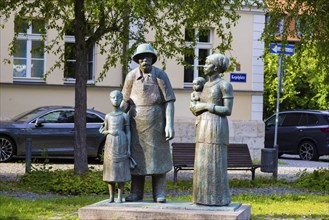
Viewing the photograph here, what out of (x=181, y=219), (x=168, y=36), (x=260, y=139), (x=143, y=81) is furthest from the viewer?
(x=260, y=139)

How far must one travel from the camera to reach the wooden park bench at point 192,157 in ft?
59.5

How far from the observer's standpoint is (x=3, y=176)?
61.4ft

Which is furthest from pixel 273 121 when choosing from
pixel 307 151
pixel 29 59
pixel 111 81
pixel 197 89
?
pixel 197 89

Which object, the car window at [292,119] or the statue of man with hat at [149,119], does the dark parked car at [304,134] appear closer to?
the car window at [292,119]

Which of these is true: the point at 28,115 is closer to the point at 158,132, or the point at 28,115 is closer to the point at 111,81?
the point at 111,81

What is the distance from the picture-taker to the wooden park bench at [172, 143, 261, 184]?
18141 millimetres

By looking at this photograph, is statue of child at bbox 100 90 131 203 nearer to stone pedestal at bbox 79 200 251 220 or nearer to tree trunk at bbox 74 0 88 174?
stone pedestal at bbox 79 200 251 220

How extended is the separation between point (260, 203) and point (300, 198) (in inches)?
57.8

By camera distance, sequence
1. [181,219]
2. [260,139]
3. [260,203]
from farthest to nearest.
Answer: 1. [260,139]
2. [260,203]
3. [181,219]

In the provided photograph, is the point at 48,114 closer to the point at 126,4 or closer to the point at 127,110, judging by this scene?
the point at 126,4

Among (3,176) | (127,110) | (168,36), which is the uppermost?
(168,36)

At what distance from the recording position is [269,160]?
758 inches

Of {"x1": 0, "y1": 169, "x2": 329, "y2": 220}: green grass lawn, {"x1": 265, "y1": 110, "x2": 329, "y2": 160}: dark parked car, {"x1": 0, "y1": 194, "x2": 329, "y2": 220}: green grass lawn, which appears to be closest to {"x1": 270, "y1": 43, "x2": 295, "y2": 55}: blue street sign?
{"x1": 0, "y1": 169, "x2": 329, "y2": 220}: green grass lawn

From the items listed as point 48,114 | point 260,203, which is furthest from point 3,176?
point 260,203
